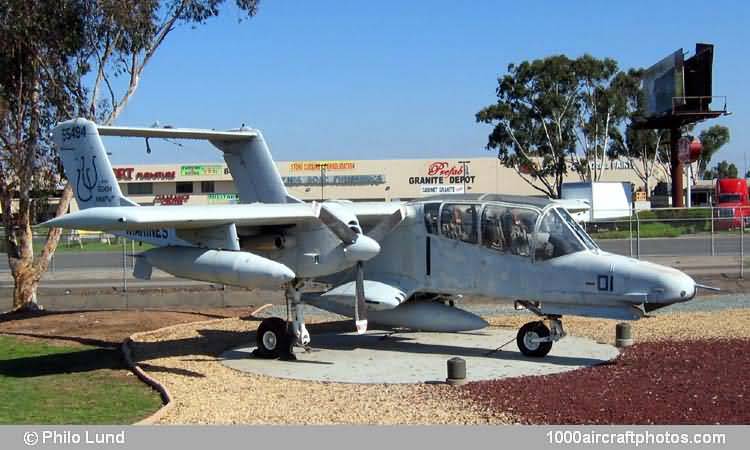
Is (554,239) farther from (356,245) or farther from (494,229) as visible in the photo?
(356,245)

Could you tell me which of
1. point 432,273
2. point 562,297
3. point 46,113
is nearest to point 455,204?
point 432,273

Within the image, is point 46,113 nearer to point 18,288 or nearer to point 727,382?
point 18,288

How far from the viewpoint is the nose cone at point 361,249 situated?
1316cm

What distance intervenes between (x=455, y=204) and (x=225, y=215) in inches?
161

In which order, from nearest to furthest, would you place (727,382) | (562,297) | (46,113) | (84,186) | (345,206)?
(727,382), (562,297), (345,206), (84,186), (46,113)

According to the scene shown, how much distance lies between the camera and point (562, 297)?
12781mm

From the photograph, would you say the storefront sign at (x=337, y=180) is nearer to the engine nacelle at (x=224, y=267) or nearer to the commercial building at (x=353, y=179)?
the commercial building at (x=353, y=179)

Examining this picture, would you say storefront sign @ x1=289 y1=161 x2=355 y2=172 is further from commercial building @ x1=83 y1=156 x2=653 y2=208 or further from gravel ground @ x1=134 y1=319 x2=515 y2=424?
gravel ground @ x1=134 y1=319 x2=515 y2=424

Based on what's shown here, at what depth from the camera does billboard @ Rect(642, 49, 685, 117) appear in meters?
55.0

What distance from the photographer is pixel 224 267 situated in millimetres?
12953

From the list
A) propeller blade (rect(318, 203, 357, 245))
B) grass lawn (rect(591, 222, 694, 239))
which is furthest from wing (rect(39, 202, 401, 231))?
grass lawn (rect(591, 222, 694, 239))

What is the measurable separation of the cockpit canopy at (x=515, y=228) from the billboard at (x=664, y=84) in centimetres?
4632

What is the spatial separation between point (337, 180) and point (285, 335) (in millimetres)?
67992

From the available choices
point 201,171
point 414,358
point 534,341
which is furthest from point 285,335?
point 201,171
